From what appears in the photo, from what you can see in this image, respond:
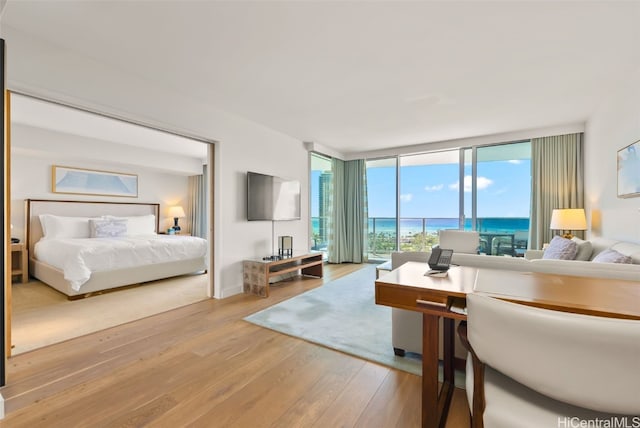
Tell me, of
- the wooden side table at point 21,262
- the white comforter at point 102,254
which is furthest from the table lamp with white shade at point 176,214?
the wooden side table at point 21,262

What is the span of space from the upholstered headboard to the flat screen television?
358cm

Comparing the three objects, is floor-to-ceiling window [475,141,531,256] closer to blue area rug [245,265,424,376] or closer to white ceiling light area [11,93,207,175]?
blue area rug [245,265,424,376]

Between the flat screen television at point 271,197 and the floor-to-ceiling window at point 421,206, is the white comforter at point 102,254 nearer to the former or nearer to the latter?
the flat screen television at point 271,197

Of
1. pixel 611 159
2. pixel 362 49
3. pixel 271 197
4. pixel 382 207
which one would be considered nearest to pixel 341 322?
pixel 271 197

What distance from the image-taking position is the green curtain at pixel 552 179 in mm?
4227

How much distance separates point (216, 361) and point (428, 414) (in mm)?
1465

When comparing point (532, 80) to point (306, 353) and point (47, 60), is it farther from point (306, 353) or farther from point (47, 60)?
point (47, 60)

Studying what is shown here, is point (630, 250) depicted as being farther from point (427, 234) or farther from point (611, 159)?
point (427, 234)

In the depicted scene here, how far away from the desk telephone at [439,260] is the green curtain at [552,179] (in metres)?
3.85

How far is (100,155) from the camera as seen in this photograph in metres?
4.98

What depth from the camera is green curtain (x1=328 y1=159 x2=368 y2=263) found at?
6125 mm

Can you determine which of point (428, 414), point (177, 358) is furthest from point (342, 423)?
point (177, 358)

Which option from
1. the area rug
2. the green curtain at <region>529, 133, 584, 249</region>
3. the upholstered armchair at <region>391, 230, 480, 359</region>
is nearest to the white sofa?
the upholstered armchair at <region>391, 230, 480, 359</region>

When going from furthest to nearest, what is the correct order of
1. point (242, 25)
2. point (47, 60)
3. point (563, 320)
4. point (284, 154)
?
point (284, 154) → point (47, 60) → point (242, 25) → point (563, 320)
